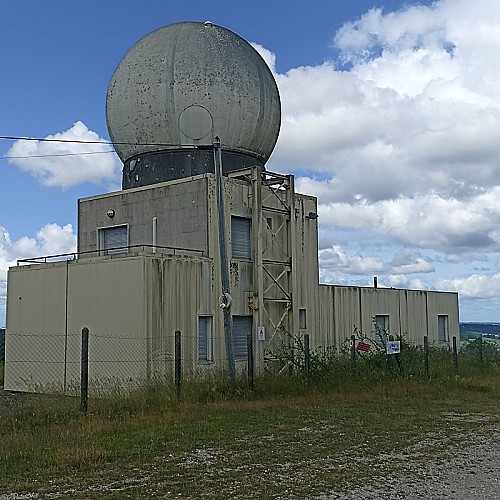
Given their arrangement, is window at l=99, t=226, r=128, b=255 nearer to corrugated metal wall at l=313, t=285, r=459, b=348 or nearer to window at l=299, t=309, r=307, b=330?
window at l=299, t=309, r=307, b=330

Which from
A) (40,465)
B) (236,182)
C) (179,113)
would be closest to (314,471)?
(40,465)

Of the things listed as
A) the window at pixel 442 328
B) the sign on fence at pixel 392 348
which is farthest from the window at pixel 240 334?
the window at pixel 442 328

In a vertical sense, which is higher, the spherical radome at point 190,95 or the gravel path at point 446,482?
the spherical radome at point 190,95

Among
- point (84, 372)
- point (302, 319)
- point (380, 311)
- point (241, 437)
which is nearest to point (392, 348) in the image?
point (302, 319)

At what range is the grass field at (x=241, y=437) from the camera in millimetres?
7941

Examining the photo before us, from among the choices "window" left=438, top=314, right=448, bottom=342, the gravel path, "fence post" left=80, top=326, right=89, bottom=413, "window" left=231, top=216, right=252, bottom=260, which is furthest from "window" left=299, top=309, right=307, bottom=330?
the gravel path

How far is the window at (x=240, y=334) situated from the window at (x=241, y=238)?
6.04 ft

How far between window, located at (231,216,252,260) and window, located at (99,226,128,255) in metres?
3.56

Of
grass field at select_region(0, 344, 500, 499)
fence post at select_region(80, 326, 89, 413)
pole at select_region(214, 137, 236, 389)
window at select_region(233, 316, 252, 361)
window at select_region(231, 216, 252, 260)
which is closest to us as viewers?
grass field at select_region(0, 344, 500, 499)

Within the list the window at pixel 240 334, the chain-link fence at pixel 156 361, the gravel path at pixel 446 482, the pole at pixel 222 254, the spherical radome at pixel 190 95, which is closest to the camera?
the gravel path at pixel 446 482

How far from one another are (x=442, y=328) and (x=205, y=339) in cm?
1504

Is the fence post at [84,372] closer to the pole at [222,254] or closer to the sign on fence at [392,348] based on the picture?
the pole at [222,254]

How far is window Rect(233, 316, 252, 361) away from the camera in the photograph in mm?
20609

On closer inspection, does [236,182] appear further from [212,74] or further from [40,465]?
[40,465]
